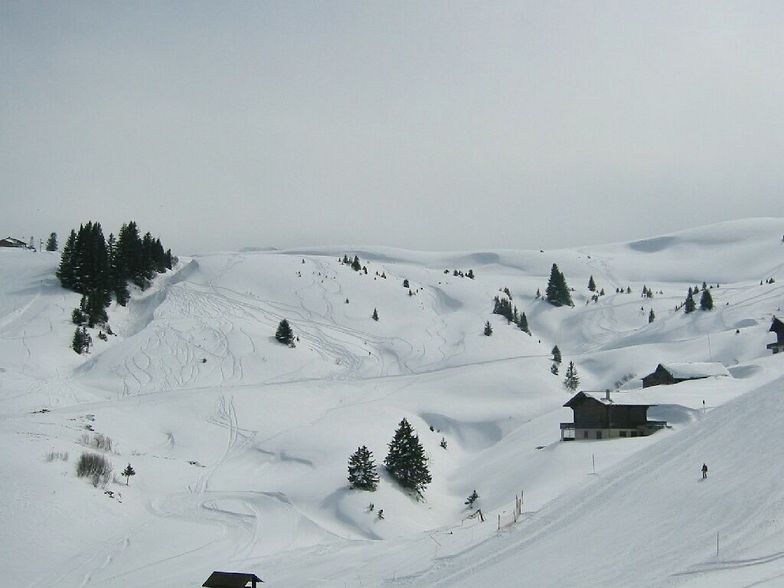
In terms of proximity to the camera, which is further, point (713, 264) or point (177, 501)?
point (713, 264)

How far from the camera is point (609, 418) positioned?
4841 cm

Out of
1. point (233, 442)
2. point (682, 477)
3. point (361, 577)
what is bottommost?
point (233, 442)

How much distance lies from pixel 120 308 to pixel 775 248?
570 ft

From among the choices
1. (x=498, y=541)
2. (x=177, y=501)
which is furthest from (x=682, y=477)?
(x=177, y=501)

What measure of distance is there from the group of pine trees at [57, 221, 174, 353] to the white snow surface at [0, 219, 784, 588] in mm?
2016

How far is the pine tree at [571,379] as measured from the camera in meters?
→ 71.8

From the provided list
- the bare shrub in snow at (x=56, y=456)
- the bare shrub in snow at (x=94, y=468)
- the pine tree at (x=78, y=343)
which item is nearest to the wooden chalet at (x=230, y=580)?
the bare shrub in snow at (x=94, y=468)

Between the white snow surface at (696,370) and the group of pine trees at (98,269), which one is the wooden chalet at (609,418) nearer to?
the white snow surface at (696,370)

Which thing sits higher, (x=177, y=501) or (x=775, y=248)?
(x=775, y=248)

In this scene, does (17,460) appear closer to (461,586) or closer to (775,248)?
(461,586)

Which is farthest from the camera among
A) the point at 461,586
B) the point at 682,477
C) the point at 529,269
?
the point at 529,269

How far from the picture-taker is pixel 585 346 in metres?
100

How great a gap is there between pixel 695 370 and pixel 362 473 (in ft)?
116

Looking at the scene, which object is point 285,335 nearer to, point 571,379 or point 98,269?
point 98,269
